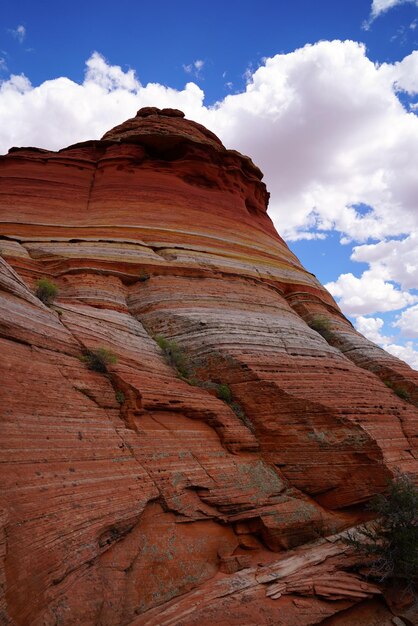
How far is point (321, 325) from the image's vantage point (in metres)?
17.5

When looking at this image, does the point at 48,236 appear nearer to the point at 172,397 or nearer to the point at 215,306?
the point at 215,306

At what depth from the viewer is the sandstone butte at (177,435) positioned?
647cm

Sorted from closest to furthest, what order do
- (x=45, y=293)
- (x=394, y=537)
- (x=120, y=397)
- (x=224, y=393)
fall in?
(x=394, y=537)
(x=120, y=397)
(x=224, y=393)
(x=45, y=293)

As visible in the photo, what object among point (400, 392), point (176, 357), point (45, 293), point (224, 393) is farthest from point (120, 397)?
point (400, 392)

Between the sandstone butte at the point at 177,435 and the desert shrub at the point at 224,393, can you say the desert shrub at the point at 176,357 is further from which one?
the desert shrub at the point at 224,393

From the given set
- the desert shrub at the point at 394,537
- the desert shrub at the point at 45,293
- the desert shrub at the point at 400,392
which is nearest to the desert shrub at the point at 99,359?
the desert shrub at the point at 45,293

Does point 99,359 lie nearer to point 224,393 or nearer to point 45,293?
point 45,293

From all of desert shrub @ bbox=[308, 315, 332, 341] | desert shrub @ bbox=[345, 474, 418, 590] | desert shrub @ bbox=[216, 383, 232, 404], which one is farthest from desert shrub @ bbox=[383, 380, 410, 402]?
desert shrub @ bbox=[216, 383, 232, 404]

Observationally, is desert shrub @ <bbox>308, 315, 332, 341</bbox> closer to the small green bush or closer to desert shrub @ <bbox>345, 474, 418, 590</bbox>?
the small green bush

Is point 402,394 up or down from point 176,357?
down

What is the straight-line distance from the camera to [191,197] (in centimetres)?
2112

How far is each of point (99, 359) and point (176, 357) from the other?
2.88 metres

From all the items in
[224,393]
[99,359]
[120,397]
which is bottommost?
[224,393]

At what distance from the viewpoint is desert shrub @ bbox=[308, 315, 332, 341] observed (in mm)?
17375
